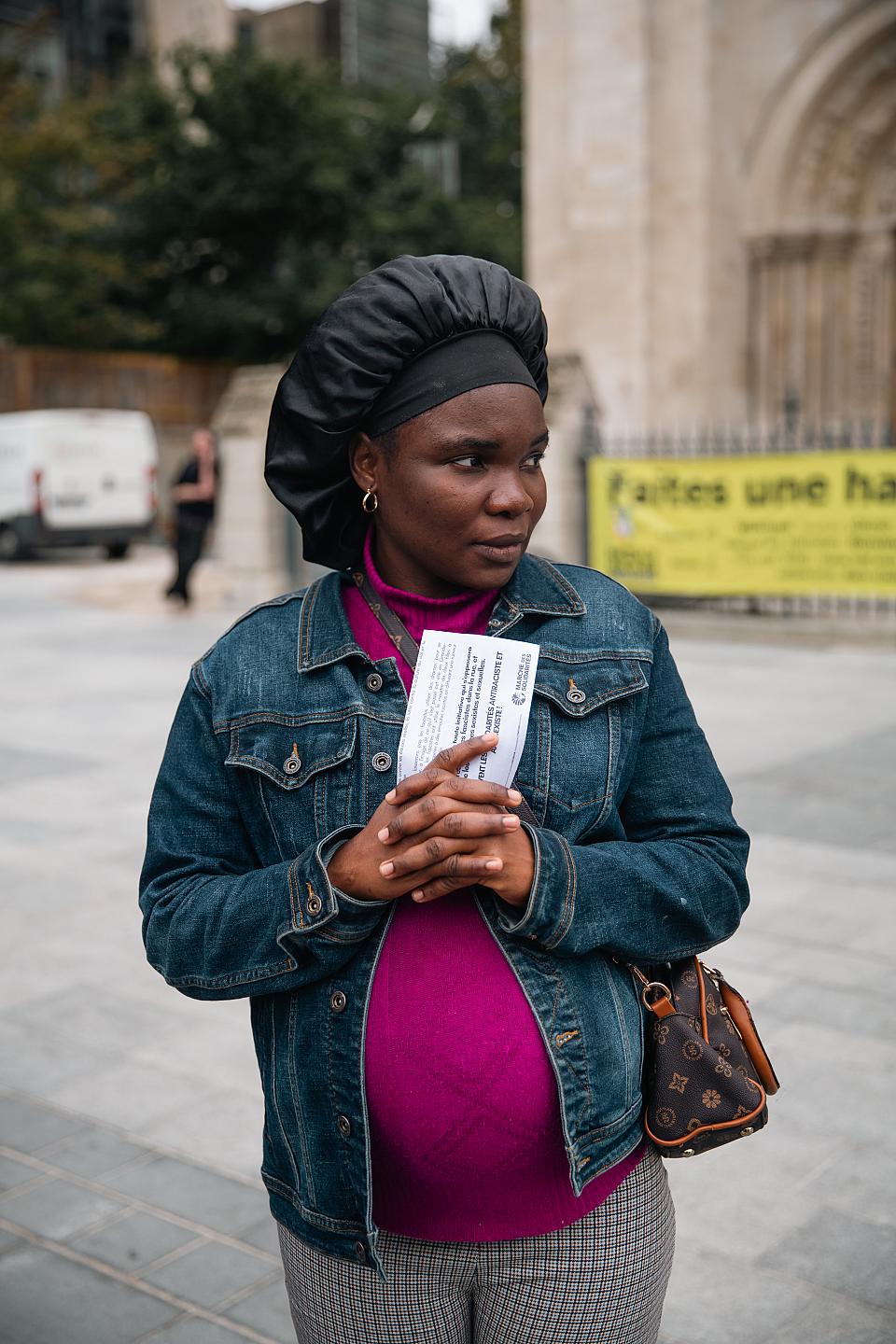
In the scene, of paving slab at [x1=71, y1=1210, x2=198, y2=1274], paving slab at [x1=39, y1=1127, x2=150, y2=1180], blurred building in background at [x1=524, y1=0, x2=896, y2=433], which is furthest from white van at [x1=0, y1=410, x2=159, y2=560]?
paving slab at [x1=71, y1=1210, x2=198, y2=1274]

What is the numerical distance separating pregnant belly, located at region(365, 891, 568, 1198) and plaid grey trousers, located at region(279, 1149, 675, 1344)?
9 centimetres

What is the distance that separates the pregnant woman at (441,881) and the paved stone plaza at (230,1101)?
141cm

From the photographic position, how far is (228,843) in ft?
5.79

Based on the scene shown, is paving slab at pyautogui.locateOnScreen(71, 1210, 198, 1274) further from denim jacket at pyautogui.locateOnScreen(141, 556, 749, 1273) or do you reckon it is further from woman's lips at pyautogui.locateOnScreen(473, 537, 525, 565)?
woman's lips at pyautogui.locateOnScreen(473, 537, 525, 565)

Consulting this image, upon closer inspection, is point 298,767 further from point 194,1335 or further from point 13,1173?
point 13,1173

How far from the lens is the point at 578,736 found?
168cm

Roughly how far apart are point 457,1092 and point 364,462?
74cm

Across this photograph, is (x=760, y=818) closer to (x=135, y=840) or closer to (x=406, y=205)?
(x=135, y=840)

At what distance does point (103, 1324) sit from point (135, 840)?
3.76 metres

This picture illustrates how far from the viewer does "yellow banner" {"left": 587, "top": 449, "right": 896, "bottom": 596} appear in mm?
11742

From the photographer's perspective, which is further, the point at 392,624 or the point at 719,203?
the point at 719,203

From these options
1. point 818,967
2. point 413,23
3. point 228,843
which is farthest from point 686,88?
point 413,23

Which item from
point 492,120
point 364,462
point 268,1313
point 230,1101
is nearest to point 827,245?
point 230,1101

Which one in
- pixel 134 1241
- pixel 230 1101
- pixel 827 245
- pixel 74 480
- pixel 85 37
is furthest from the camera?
pixel 85 37
